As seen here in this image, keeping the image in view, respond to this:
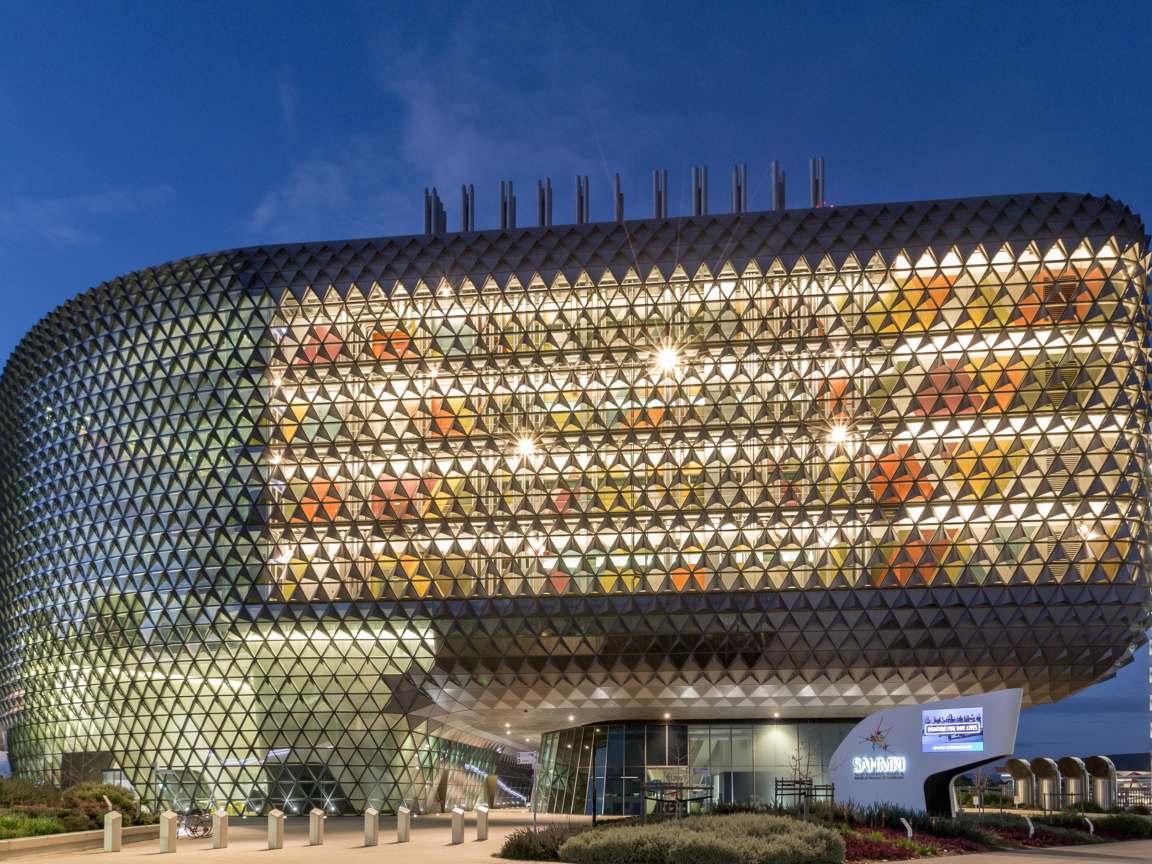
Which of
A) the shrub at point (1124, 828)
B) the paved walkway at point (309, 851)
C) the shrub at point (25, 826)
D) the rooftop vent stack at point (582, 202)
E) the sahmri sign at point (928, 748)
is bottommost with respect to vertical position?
the paved walkway at point (309, 851)

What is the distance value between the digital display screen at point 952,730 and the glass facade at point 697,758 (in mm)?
17829

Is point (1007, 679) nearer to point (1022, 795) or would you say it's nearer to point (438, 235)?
point (1022, 795)

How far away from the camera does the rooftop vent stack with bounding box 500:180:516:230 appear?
67562 millimetres

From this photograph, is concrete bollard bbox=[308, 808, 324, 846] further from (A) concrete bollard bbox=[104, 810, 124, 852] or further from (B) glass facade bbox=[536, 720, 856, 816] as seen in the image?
(B) glass facade bbox=[536, 720, 856, 816]

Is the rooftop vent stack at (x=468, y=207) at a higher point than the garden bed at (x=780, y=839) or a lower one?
higher

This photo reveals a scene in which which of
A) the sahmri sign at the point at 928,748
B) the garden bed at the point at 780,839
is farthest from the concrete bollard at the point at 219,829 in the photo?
the sahmri sign at the point at 928,748

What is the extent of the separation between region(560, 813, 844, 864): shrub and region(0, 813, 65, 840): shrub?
16.1m

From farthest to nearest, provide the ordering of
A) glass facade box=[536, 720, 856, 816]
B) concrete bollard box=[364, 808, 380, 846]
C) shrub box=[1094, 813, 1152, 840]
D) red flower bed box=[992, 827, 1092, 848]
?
glass facade box=[536, 720, 856, 816] < shrub box=[1094, 813, 1152, 840] < concrete bollard box=[364, 808, 380, 846] < red flower bed box=[992, 827, 1092, 848]

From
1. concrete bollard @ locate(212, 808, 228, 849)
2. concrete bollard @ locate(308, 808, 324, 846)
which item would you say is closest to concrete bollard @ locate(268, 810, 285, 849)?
concrete bollard @ locate(212, 808, 228, 849)

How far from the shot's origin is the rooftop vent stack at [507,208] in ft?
222

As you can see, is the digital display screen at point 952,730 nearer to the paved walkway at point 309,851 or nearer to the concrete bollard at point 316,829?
the paved walkway at point 309,851

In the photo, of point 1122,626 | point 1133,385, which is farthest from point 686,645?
point 1133,385

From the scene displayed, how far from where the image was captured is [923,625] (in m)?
58.0

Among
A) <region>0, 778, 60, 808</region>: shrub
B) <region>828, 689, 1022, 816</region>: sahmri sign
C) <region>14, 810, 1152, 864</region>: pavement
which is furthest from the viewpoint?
<region>828, 689, 1022, 816</region>: sahmri sign
